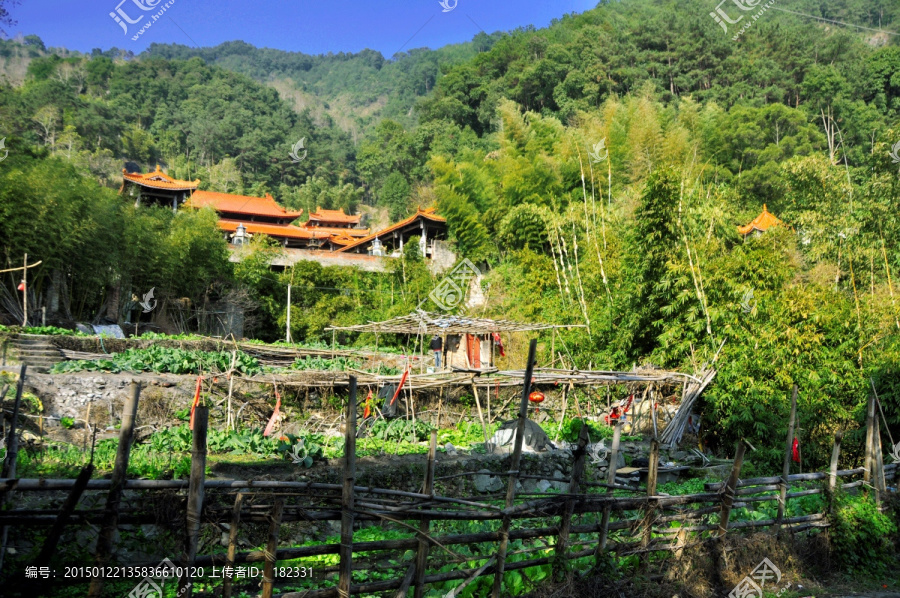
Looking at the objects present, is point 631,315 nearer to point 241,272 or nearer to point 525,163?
point 525,163

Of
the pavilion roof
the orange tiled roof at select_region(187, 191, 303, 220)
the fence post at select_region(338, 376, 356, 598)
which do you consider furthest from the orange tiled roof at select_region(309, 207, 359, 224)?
the fence post at select_region(338, 376, 356, 598)

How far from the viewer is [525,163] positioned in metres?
18.8

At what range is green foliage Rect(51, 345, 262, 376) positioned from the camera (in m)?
10.3

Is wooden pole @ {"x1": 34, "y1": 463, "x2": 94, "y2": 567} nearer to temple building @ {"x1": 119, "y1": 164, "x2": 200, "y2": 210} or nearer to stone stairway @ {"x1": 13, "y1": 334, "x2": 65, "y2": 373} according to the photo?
stone stairway @ {"x1": 13, "y1": 334, "x2": 65, "y2": 373}

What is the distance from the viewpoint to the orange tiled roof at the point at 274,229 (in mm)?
26250

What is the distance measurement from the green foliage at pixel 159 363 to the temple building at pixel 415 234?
11028 millimetres

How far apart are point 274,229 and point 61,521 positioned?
25674 mm

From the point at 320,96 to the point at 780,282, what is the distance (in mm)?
84954

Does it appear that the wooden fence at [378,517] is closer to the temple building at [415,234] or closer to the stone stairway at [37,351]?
the stone stairway at [37,351]

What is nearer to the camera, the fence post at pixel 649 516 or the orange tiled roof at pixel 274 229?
the fence post at pixel 649 516

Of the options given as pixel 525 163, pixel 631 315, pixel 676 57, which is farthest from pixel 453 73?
pixel 631 315

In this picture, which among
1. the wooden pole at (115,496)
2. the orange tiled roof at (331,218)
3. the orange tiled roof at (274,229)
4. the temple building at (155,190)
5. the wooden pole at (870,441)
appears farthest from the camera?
the orange tiled roof at (331,218)

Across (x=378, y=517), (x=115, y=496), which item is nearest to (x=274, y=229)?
(x=378, y=517)

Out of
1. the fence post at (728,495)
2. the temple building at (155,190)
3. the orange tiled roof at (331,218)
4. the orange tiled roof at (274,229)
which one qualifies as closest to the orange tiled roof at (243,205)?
the orange tiled roof at (274,229)
